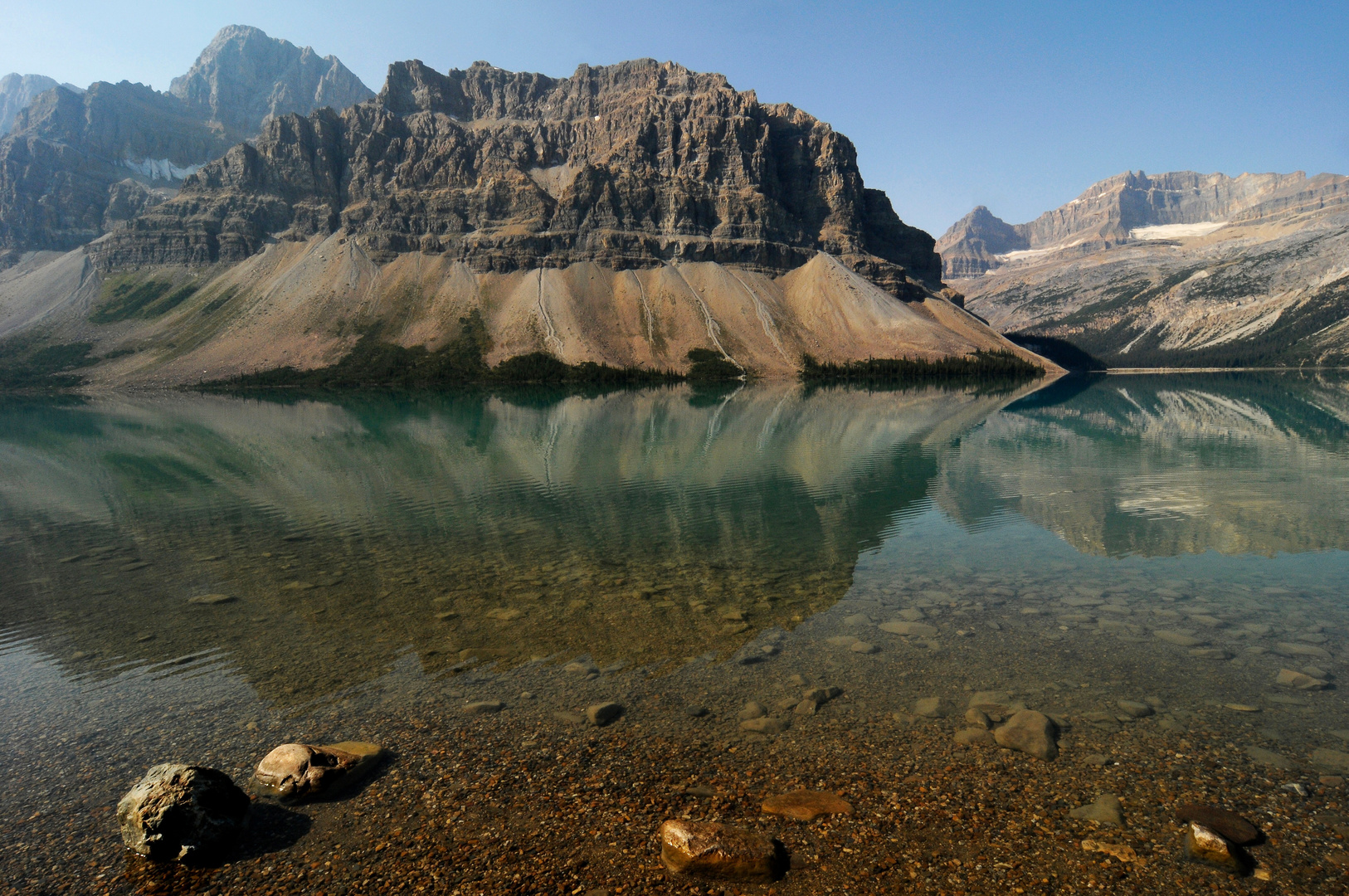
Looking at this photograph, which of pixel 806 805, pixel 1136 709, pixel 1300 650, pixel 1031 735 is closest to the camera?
pixel 806 805

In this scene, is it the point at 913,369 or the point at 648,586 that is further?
the point at 913,369

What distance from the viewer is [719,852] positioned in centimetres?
862

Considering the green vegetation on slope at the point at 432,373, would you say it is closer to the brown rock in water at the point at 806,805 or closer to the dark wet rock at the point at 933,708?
the dark wet rock at the point at 933,708

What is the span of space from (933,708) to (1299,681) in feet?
25.8

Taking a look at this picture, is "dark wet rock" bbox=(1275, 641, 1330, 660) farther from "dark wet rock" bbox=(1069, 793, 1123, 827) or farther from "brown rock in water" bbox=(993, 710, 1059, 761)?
"dark wet rock" bbox=(1069, 793, 1123, 827)

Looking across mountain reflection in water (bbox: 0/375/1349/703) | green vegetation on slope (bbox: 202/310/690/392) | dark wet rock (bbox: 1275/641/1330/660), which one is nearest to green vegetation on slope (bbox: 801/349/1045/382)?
green vegetation on slope (bbox: 202/310/690/392)

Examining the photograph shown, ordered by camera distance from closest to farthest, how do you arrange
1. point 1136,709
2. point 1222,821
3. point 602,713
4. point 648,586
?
point 1222,821
point 1136,709
point 602,713
point 648,586

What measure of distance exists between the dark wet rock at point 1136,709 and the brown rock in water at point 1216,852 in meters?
3.82

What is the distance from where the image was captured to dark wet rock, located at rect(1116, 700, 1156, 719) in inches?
484

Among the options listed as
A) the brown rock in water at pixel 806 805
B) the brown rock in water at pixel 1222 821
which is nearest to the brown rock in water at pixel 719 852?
the brown rock in water at pixel 806 805

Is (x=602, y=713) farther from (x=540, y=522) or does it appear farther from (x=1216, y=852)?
(x=540, y=522)

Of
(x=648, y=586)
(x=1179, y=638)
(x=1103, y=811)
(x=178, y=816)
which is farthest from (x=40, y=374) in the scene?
(x=1179, y=638)

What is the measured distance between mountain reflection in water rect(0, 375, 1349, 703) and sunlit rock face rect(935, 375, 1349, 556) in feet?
0.82

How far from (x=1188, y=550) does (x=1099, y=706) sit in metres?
15.1
